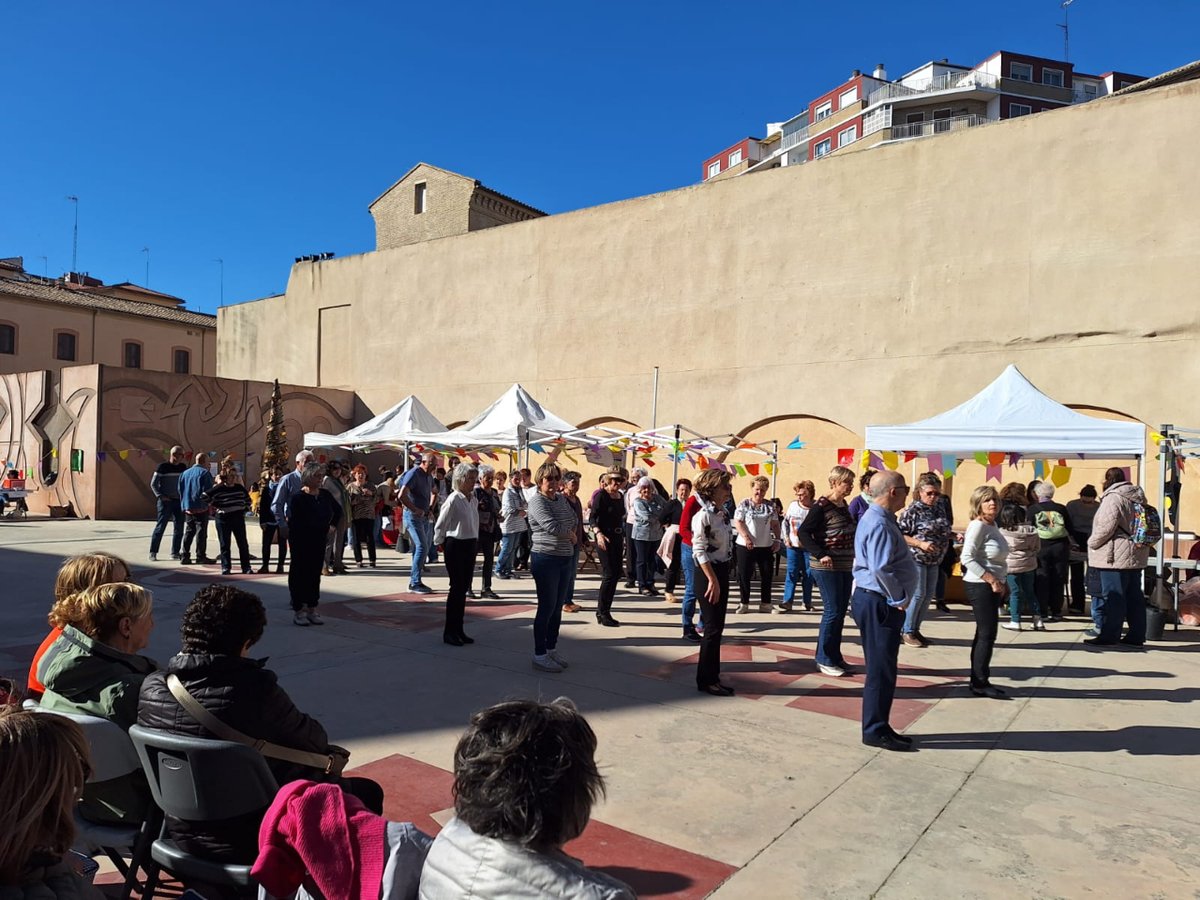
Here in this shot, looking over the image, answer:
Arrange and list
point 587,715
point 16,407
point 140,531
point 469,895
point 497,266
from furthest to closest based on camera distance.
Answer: point 497,266, point 16,407, point 140,531, point 587,715, point 469,895

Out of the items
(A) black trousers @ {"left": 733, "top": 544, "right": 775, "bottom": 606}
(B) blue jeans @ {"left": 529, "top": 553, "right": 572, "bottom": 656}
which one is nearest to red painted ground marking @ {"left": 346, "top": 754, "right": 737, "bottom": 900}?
(B) blue jeans @ {"left": 529, "top": 553, "right": 572, "bottom": 656}

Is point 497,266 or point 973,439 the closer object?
point 973,439

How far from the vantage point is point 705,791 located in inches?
164

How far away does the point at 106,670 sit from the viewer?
295cm

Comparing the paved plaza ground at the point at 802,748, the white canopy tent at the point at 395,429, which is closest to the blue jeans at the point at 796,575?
the paved plaza ground at the point at 802,748

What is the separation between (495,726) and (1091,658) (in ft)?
24.7

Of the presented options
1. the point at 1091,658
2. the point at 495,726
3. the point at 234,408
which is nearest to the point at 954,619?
the point at 1091,658

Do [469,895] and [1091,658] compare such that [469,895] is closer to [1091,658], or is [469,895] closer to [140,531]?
[1091,658]

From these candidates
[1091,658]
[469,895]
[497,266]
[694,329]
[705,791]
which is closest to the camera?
[469,895]

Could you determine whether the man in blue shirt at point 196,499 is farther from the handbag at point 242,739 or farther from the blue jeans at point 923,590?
the handbag at point 242,739

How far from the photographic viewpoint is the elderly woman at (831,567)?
6.66 metres

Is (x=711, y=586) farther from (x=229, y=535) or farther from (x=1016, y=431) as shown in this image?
(x=229, y=535)

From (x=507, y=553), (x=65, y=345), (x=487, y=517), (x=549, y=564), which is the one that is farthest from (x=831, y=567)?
(x=65, y=345)

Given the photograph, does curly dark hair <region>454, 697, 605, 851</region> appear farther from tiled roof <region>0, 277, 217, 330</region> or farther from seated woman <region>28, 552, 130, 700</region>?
tiled roof <region>0, 277, 217, 330</region>
